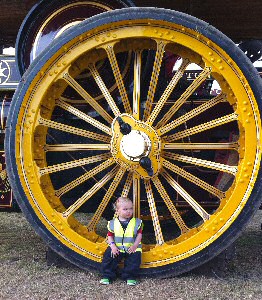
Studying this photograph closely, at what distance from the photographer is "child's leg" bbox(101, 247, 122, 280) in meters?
2.51

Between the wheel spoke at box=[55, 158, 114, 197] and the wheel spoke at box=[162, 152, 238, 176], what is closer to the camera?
the wheel spoke at box=[162, 152, 238, 176]

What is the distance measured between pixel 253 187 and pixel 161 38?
827 mm

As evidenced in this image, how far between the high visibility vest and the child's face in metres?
0.04

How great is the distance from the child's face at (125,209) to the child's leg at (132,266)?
0.69 ft

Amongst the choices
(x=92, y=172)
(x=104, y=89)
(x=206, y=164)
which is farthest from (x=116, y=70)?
(x=206, y=164)

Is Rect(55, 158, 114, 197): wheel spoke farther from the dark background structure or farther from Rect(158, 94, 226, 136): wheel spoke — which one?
the dark background structure

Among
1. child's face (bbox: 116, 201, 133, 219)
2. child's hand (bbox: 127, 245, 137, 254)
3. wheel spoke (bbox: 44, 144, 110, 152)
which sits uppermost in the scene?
wheel spoke (bbox: 44, 144, 110, 152)

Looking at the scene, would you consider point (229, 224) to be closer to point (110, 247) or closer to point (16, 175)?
point (110, 247)

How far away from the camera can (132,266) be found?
8.17 feet

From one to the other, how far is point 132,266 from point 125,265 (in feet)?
0.18

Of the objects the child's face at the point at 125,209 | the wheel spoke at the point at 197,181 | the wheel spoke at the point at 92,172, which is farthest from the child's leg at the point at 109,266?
the wheel spoke at the point at 197,181

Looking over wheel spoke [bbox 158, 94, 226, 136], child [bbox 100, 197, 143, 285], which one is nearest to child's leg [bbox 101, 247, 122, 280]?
child [bbox 100, 197, 143, 285]

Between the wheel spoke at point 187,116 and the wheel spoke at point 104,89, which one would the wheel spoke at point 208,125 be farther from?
the wheel spoke at point 104,89

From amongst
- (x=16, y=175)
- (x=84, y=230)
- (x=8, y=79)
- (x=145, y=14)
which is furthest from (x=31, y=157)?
(x=145, y=14)
